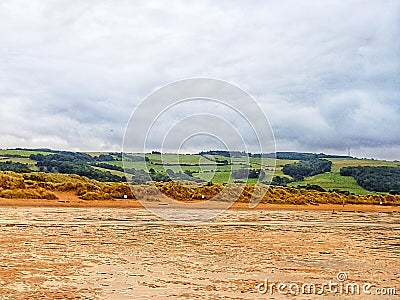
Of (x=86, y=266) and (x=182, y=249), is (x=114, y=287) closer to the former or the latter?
(x=86, y=266)

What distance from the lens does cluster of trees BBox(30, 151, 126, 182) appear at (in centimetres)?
5550

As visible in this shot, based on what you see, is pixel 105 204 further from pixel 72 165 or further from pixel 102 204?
pixel 72 165

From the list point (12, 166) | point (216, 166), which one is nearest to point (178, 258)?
point (216, 166)

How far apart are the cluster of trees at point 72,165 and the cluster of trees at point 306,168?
21.2 meters

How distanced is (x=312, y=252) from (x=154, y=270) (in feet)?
18.0

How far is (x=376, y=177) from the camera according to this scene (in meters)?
60.9

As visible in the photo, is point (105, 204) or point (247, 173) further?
point (247, 173)

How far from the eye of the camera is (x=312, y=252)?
48.4 feet

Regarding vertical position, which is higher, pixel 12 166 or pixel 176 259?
pixel 12 166

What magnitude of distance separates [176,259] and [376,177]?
5260cm

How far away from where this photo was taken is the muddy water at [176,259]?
30.6 feet

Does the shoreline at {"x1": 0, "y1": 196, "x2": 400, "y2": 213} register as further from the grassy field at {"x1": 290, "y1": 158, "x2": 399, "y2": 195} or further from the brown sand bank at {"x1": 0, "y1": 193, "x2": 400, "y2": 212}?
the grassy field at {"x1": 290, "y1": 158, "x2": 399, "y2": 195}

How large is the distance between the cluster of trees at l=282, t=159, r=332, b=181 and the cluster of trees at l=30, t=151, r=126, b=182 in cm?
2117

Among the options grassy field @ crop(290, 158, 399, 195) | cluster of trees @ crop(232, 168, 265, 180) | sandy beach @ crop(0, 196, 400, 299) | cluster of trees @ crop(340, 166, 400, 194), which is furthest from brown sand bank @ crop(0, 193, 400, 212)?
cluster of trees @ crop(340, 166, 400, 194)
